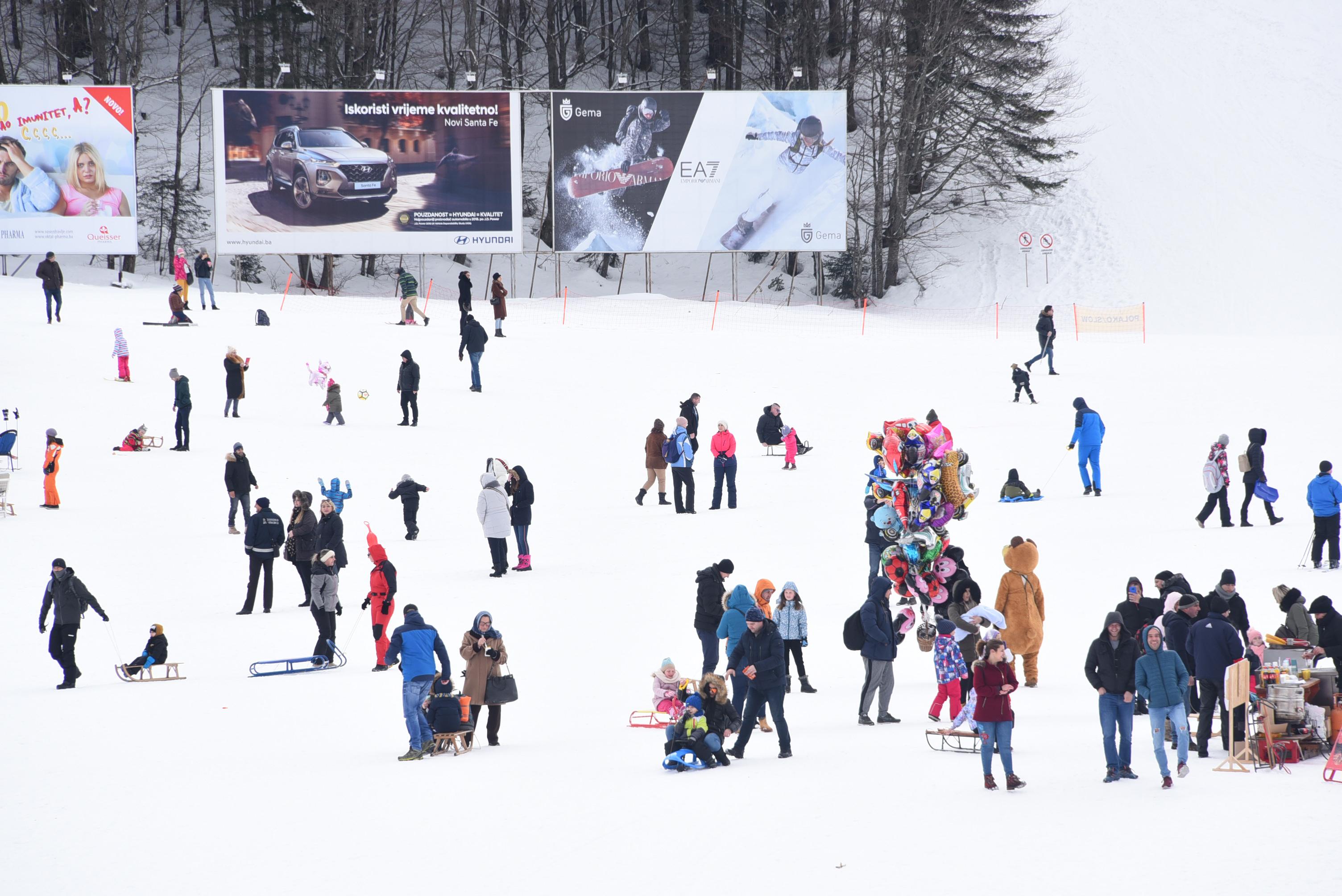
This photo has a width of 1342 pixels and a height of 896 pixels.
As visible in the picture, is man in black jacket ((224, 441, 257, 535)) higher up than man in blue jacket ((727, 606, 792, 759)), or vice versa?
man in black jacket ((224, 441, 257, 535))

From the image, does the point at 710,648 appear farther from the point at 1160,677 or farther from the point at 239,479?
the point at 239,479

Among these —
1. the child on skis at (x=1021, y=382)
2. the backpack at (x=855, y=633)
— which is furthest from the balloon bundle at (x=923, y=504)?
the child on skis at (x=1021, y=382)

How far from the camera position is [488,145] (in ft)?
115

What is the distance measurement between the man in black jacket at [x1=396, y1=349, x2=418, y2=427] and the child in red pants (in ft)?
44.7

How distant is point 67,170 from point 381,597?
86.1 feet

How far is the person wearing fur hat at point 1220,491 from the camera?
15.9 m

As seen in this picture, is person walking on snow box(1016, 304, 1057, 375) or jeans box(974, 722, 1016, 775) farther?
person walking on snow box(1016, 304, 1057, 375)

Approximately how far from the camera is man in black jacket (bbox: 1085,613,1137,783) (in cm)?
812

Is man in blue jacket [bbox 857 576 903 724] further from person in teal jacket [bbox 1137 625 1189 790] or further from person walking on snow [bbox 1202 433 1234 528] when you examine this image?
person walking on snow [bbox 1202 433 1234 528]

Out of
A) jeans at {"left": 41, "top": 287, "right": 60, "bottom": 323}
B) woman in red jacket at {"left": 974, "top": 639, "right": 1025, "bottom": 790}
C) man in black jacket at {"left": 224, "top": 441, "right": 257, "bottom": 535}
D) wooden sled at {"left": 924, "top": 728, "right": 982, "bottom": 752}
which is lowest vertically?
wooden sled at {"left": 924, "top": 728, "right": 982, "bottom": 752}

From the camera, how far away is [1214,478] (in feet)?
51.9

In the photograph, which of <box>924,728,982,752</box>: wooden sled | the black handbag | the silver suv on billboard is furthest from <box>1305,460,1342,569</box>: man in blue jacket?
the silver suv on billboard

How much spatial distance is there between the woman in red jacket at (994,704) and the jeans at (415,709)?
3.96 m

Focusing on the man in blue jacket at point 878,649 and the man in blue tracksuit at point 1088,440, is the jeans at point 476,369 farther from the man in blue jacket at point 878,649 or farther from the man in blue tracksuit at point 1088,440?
the man in blue jacket at point 878,649
